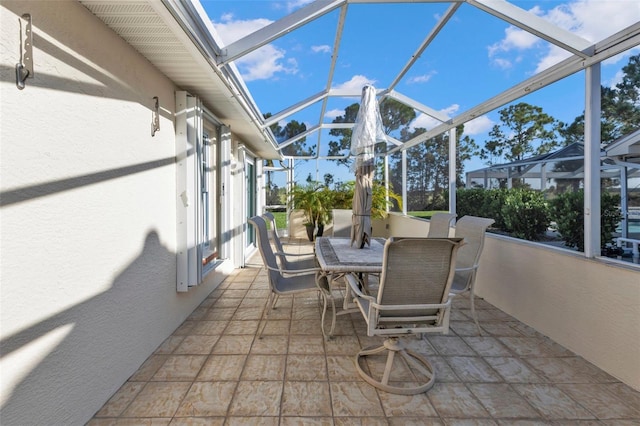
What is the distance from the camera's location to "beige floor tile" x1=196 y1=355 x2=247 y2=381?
8.52 ft

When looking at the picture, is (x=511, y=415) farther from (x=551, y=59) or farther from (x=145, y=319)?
(x=551, y=59)

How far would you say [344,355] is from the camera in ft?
9.71

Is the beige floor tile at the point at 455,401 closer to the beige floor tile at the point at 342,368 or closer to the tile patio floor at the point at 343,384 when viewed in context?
the tile patio floor at the point at 343,384

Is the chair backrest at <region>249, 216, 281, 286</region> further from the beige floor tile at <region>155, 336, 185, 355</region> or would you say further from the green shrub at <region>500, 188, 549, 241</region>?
the green shrub at <region>500, 188, 549, 241</region>

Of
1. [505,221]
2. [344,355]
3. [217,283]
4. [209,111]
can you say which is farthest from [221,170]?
[505,221]

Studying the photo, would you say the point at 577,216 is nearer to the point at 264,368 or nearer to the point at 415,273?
the point at 415,273

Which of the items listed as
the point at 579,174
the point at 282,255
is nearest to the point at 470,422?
the point at 579,174

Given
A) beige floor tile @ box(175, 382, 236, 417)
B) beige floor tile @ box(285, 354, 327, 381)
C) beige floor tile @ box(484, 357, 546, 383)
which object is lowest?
beige floor tile @ box(484, 357, 546, 383)

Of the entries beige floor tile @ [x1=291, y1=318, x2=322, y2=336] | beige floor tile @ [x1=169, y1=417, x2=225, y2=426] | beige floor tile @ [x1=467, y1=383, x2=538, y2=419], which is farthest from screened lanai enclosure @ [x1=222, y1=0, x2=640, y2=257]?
beige floor tile @ [x1=169, y1=417, x2=225, y2=426]

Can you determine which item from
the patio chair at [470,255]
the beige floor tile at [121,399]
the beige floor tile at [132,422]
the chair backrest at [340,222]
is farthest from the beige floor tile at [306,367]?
the chair backrest at [340,222]

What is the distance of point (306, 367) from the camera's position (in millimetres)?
2744

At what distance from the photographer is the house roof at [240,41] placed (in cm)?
225

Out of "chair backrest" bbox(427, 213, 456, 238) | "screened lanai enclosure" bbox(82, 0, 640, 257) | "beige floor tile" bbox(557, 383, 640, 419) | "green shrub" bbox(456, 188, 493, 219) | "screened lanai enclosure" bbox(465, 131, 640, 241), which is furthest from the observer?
"green shrub" bbox(456, 188, 493, 219)

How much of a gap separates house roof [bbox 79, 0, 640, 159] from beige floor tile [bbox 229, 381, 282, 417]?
2.54 metres
